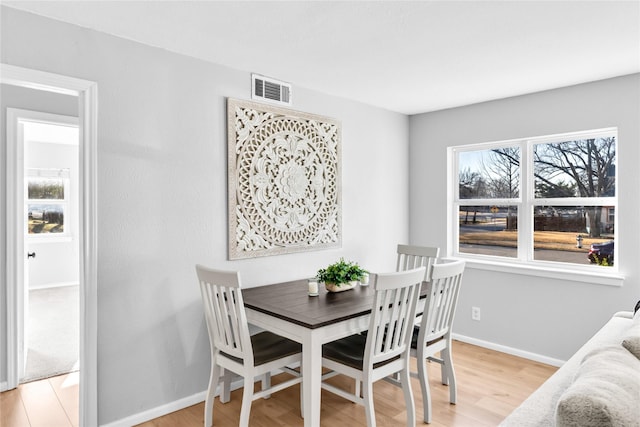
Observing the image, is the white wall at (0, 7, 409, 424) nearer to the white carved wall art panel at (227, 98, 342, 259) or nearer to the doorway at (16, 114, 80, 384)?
the white carved wall art panel at (227, 98, 342, 259)

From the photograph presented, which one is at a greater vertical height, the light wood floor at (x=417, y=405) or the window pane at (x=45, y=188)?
→ the window pane at (x=45, y=188)

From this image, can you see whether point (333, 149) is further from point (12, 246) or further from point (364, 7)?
point (12, 246)

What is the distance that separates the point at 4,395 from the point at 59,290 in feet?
12.9

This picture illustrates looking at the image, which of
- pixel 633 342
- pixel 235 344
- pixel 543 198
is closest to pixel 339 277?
pixel 235 344

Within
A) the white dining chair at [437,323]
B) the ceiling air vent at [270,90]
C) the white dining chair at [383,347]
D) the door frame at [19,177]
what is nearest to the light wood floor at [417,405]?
the white dining chair at [437,323]

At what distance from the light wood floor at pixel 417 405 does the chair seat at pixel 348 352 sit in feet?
1.64

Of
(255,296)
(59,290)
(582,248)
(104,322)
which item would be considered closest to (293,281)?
(255,296)

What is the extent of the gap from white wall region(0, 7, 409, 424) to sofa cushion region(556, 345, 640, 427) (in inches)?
88.8

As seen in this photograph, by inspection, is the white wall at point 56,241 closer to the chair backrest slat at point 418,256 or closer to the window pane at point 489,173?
the chair backrest slat at point 418,256

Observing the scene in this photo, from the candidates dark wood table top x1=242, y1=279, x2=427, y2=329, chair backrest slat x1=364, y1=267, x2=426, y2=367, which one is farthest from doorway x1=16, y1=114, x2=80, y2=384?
chair backrest slat x1=364, y1=267, x2=426, y2=367

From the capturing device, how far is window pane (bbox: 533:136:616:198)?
3.27 metres

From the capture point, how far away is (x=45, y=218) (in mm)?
6383

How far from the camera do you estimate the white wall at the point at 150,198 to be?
2.33 m

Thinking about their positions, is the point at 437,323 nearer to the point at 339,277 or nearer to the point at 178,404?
the point at 339,277
